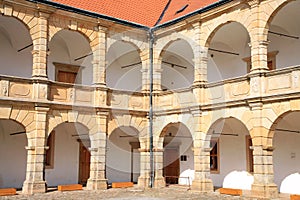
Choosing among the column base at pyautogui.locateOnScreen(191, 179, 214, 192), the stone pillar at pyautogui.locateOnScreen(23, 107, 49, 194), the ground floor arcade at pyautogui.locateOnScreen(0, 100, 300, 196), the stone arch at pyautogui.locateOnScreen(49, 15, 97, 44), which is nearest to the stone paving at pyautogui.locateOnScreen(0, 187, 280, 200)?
the column base at pyautogui.locateOnScreen(191, 179, 214, 192)

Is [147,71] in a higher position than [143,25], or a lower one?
lower

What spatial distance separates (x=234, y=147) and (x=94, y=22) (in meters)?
7.03

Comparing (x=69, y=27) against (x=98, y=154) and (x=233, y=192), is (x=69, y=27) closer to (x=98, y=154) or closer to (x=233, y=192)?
(x=98, y=154)

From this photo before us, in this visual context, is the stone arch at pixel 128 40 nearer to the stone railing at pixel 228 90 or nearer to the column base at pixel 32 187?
the stone railing at pixel 228 90

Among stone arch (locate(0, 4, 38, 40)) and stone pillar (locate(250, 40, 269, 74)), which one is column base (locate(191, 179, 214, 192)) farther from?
→ stone arch (locate(0, 4, 38, 40))

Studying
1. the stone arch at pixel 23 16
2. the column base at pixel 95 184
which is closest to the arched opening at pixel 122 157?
the column base at pixel 95 184

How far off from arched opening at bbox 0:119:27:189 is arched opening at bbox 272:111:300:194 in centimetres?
913

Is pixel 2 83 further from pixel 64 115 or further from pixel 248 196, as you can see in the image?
pixel 248 196

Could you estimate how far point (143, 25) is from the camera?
16281 mm

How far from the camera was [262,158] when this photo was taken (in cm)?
1195

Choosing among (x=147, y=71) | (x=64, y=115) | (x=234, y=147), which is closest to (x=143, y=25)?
(x=147, y=71)

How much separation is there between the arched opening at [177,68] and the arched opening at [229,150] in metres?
3.07

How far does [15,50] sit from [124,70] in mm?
4846

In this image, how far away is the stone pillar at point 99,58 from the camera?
48.6 ft
